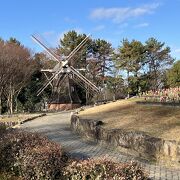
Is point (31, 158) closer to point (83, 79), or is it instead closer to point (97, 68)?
point (83, 79)

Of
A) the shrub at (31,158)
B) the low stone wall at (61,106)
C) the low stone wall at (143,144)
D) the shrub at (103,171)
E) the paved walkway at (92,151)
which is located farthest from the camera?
the low stone wall at (61,106)

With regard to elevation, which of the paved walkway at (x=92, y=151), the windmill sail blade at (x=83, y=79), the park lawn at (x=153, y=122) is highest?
the windmill sail blade at (x=83, y=79)

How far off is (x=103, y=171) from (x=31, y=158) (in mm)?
2287

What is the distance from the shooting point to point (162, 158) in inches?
446

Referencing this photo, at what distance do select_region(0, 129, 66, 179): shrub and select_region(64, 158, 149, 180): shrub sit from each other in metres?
0.68

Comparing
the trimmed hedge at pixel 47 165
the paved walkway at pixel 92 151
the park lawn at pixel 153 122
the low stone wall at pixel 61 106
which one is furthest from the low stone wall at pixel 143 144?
the low stone wall at pixel 61 106

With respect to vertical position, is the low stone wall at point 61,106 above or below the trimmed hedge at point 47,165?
above

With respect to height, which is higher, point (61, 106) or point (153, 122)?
point (61, 106)

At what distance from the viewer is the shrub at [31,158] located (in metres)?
8.84

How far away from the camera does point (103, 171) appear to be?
773cm

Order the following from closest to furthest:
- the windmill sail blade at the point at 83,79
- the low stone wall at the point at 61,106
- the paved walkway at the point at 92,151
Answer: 1. the paved walkway at the point at 92,151
2. the low stone wall at the point at 61,106
3. the windmill sail blade at the point at 83,79

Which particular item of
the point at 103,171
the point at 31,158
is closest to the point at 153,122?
the point at 31,158

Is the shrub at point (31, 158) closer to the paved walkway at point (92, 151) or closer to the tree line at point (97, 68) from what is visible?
the paved walkway at point (92, 151)

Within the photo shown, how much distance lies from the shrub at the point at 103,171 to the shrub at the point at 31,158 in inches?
26.7
